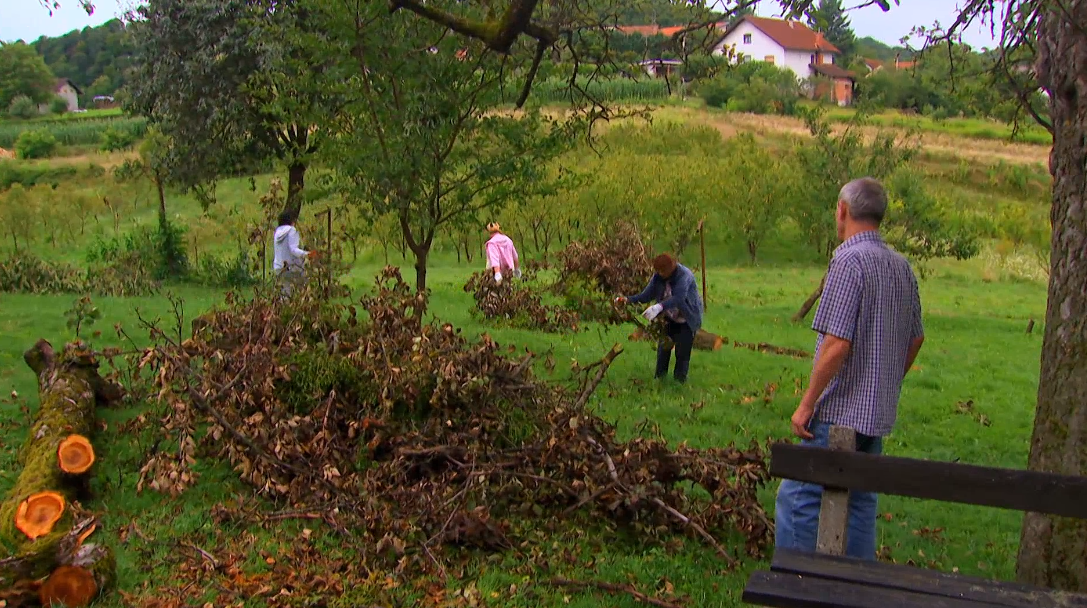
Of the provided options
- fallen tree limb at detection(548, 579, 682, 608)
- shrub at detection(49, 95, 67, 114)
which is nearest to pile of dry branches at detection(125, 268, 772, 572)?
fallen tree limb at detection(548, 579, 682, 608)

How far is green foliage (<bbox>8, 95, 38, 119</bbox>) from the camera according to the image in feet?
214

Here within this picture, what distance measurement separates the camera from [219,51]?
757 inches

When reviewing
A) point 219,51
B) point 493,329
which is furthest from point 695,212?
point 493,329

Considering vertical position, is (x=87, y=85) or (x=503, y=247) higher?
(x=87, y=85)

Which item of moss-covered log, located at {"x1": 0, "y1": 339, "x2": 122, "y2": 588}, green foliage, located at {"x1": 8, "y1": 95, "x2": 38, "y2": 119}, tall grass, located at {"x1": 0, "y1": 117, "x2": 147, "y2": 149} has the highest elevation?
green foliage, located at {"x1": 8, "y1": 95, "x2": 38, "y2": 119}

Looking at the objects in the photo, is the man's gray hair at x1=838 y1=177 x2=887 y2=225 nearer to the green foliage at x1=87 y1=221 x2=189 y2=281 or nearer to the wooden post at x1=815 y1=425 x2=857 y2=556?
the wooden post at x1=815 y1=425 x2=857 y2=556

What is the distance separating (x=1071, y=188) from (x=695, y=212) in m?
24.6

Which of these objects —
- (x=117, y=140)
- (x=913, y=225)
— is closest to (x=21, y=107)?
(x=117, y=140)

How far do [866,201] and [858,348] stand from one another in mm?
646

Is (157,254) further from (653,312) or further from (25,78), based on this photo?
(25,78)

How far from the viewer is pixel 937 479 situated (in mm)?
3264

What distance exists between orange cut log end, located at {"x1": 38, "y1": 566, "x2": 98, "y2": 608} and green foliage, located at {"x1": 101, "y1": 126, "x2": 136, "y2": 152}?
49171mm

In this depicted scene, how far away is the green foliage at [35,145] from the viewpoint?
5082cm

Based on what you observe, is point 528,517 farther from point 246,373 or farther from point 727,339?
point 727,339
